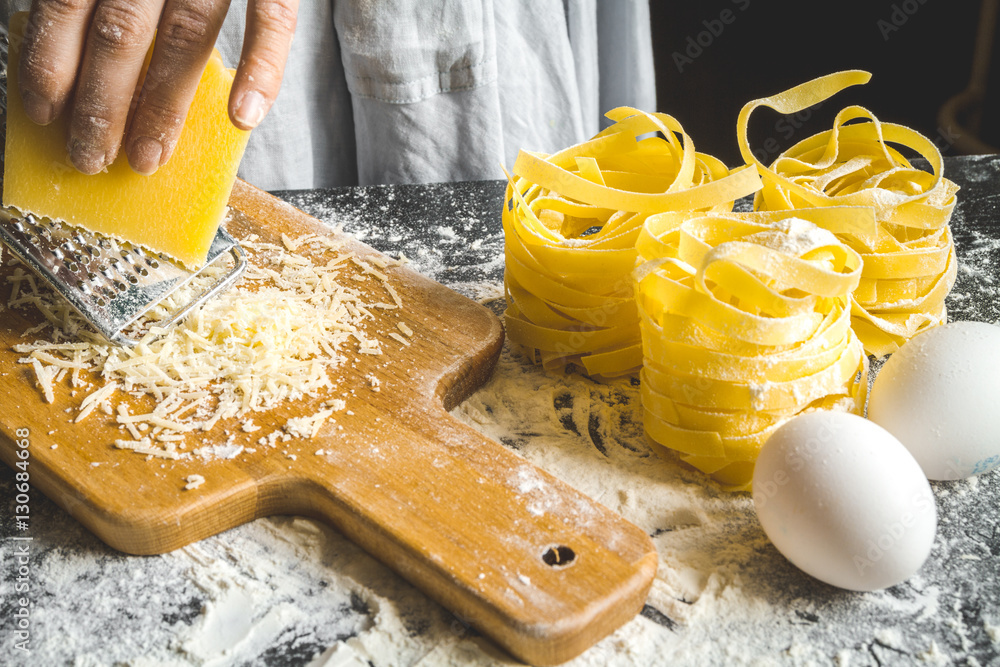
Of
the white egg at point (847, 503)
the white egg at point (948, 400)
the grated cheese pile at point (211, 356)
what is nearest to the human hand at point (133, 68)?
the grated cheese pile at point (211, 356)

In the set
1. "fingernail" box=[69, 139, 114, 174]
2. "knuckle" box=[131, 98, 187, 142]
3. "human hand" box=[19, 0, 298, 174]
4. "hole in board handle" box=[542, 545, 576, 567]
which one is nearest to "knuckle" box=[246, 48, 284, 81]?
"human hand" box=[19, 0, 298, 174]

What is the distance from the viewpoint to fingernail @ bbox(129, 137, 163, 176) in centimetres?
111

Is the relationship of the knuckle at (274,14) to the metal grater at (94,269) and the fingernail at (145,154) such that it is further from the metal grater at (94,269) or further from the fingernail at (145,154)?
the metal grater at (94,269)

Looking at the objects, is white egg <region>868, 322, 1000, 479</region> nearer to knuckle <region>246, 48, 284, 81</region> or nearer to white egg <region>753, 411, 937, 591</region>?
white egg <region>753, 411, 937, 591</region>

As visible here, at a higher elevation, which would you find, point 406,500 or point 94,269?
point 94,269

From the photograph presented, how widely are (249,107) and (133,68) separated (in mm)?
157

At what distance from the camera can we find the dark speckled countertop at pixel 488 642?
0.90 meters

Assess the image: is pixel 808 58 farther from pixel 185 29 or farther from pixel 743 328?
pixel 185 29

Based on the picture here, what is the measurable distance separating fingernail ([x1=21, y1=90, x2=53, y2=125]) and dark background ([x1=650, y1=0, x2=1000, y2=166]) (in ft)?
8.24

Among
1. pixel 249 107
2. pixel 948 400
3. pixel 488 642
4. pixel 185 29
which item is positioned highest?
pixel 185 29

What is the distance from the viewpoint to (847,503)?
35.0 inches

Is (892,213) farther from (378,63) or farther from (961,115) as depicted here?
(961,115)

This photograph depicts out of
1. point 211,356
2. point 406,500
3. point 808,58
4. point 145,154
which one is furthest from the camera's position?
point 808,58

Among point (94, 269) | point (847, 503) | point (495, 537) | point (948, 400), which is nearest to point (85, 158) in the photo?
point (94, 269)
